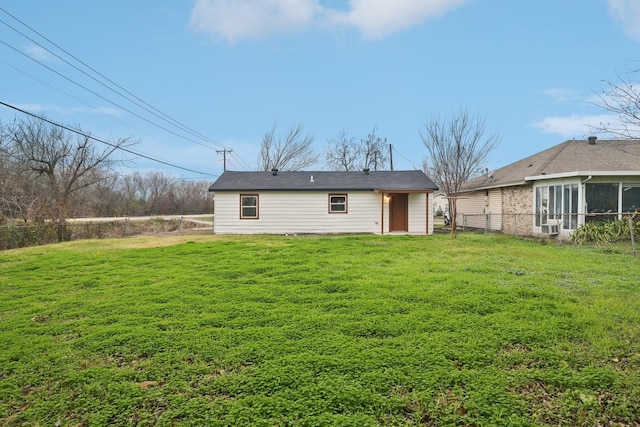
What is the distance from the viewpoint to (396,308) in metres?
4.43

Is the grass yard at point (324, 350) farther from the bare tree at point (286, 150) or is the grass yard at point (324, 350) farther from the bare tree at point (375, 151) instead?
the bare tree at point (286, 150)

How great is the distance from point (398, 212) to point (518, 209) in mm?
5498

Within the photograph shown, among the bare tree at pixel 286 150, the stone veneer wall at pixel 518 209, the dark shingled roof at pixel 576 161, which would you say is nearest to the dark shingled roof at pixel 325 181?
the stone veneer wall at pixel 518 209

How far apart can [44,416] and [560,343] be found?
4.43 meters

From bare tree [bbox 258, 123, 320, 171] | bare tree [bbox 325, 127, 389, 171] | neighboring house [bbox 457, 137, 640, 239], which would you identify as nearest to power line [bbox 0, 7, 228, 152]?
bare tree [bbox 258, 123, 320, 171]

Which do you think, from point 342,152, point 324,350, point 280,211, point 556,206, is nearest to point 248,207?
point 280,211

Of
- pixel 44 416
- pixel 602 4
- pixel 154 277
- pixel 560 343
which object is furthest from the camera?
pixel 602 4

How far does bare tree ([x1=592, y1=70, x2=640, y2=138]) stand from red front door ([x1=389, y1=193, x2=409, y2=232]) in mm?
12118

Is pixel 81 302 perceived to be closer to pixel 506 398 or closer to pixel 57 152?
pixel 506 398

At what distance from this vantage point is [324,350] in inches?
129

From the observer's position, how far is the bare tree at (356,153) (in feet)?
114

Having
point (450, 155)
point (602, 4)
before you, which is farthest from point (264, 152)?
point (602, 4)

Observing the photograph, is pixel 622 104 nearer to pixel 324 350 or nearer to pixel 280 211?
pixel 324 350

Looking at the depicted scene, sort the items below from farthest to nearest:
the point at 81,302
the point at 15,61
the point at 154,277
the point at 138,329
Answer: the point at 15,61
the point at 154,277
the point at 81,302
the point at 138,329
